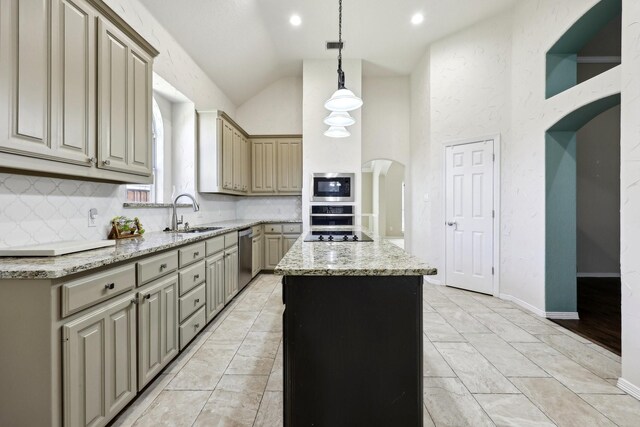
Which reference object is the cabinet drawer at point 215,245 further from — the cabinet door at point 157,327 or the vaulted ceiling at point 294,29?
the vaulted ceiling at point 294,29

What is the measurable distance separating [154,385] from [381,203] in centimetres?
936

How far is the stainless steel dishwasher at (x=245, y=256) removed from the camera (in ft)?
13.3

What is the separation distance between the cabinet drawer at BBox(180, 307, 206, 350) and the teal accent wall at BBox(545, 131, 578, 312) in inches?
143

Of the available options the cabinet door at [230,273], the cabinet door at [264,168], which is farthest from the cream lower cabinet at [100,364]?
the cabinet door at [264,168]

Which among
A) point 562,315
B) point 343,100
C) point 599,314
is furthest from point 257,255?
point 599,314

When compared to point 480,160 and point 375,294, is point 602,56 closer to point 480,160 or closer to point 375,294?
point 480,160

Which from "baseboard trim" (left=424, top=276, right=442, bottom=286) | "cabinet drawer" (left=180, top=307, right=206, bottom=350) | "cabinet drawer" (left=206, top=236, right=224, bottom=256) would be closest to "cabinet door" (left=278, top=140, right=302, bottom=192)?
"cabinet drawer" (left=206, top=236, right=224, bottom=256)

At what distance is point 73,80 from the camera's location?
170cm

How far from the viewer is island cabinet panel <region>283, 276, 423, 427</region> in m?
1.33

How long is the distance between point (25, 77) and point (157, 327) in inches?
61.4

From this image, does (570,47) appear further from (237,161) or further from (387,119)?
(237,161)

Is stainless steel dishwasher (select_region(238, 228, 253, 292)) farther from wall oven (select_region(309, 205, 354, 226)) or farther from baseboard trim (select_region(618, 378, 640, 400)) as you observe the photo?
baseboard trim (select_region(618, 378, 640, 400))

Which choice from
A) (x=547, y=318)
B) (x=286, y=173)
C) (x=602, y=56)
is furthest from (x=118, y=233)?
(x=602, y=56)

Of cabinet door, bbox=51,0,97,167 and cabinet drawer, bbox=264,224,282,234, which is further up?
cabinet door, bbox=51,0,97,167
